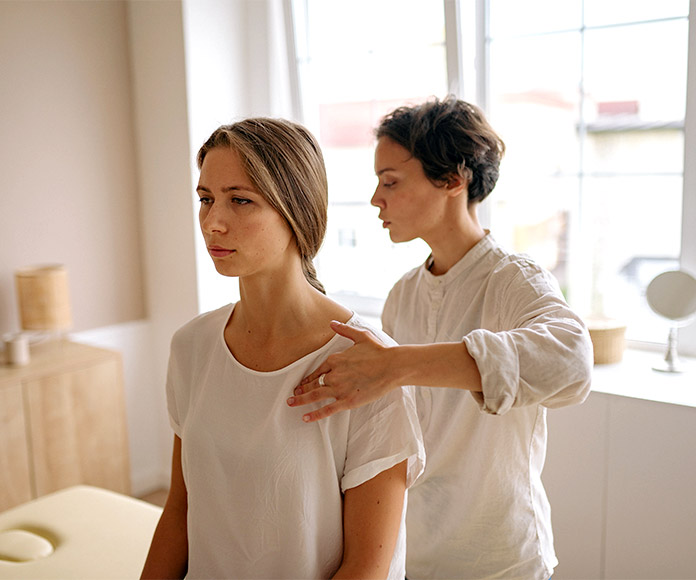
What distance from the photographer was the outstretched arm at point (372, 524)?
1124mm

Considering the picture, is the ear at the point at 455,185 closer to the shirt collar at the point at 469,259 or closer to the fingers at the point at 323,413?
the shirt collar at the point at 469,259

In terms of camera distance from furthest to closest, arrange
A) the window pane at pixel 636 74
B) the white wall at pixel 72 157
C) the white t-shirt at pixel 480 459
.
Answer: the white wall at pixel 72 157, the window pane at pixel 636 74, the white t-shirt at pixel 480 459

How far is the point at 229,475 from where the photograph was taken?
3.96ft

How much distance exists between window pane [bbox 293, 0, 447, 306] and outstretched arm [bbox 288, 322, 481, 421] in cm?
205

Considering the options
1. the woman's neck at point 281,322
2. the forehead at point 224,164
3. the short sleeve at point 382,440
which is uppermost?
the forehead at point 224,164

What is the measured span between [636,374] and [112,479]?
7.22 ft

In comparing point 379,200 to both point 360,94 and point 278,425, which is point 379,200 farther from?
point 360,94

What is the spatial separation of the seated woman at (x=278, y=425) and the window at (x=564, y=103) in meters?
1.79

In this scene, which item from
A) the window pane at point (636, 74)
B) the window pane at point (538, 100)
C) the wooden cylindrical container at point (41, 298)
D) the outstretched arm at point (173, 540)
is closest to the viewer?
the outstretched arm at point (173, 540)

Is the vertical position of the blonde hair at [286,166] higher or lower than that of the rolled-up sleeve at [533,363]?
higher

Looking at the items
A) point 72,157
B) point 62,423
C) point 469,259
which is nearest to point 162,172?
point 72,157

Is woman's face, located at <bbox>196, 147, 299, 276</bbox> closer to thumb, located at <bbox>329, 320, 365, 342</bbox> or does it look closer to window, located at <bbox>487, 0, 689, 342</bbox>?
thumb, located at <bbox>329, 320, 365, 342</bbox>

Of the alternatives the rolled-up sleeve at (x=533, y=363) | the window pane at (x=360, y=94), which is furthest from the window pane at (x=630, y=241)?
the rolled-up sleeve at (x=533, y=363)

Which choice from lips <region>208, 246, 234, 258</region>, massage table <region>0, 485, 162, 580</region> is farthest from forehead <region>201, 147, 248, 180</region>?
massage table <region>0, 485, 162, 580</region>
